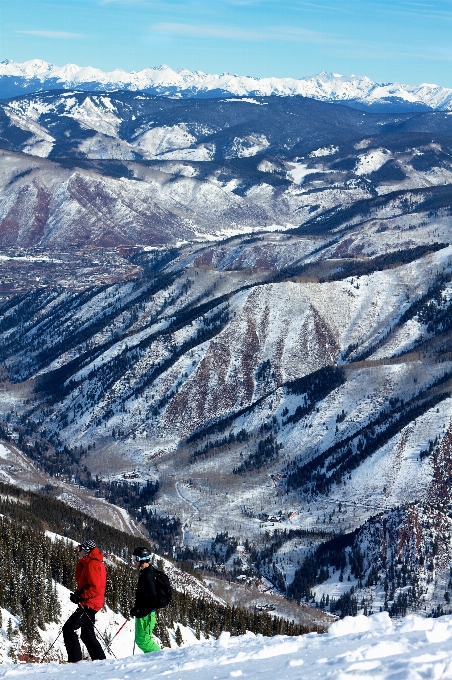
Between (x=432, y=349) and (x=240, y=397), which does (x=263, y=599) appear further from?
Result: (x=432, y=349)

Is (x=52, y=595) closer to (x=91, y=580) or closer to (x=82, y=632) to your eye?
(x=82, y=632)

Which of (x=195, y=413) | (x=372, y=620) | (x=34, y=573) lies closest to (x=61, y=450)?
(x=195, y=413)

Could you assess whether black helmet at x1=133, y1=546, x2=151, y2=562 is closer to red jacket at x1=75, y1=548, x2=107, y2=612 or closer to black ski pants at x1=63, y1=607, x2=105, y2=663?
red jacket at x1=75, y1=548, x2=107, y2=612

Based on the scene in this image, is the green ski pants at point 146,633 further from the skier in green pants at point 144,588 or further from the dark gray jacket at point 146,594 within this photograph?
the dark gray jacket at point 146,594

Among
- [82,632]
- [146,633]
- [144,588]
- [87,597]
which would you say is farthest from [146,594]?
[82,632]

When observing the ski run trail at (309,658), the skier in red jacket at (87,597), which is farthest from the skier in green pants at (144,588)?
the ski run trail at (309,658)
